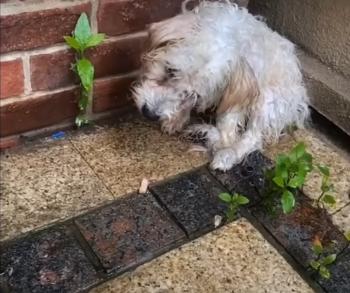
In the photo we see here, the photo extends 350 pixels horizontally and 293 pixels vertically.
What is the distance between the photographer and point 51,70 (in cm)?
158

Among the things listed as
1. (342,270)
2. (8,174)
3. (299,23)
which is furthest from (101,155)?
(299,23)

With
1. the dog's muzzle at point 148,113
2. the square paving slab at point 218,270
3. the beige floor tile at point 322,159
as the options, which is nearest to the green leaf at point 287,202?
the square paving slab at point 218,270

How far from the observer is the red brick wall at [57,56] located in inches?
57.8

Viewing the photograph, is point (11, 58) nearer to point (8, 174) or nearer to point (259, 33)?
point (8, 174)

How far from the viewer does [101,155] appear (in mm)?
1653

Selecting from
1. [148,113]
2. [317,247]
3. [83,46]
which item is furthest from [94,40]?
[317,247]

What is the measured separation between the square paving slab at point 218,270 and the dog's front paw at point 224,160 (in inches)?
10.3

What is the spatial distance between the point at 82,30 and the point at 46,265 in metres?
0.65

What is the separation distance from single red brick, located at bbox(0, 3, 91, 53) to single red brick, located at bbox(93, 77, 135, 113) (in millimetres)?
232

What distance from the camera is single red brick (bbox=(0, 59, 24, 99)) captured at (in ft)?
4.88

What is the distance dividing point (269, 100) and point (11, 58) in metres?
0.82

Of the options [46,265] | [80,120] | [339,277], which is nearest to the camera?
[46,265]

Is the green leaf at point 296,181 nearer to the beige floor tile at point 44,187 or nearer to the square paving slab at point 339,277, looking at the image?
the square paving slab at point 339,277

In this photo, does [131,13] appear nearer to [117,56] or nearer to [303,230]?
[117,56]
